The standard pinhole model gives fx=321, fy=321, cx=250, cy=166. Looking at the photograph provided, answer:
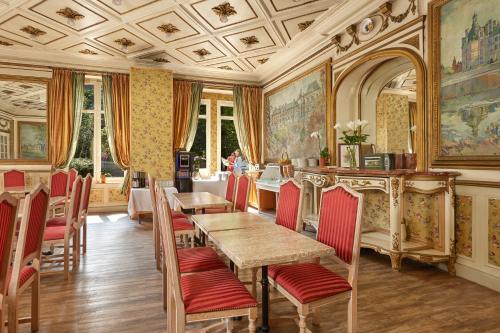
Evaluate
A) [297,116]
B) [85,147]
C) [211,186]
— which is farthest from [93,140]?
[297,116]

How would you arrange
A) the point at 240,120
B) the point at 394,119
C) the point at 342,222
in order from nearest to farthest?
1. the point at 342,222
2. the point at 394,119
3. the point at 240,120

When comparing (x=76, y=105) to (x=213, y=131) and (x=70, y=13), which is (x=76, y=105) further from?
(x=213, y=131)

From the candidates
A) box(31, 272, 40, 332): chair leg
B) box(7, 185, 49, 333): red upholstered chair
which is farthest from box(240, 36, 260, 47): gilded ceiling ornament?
box(31, 272, 40, 332): chair leg

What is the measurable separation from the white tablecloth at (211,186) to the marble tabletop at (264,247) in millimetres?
5063

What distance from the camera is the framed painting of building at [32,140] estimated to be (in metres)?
6.70

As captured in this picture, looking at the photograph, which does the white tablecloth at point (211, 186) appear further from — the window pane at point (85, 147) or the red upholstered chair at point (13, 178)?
the red upholstered chair at point (13, 178)

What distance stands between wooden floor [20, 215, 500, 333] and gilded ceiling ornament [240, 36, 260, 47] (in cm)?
426

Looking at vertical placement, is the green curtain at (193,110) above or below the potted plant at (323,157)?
above

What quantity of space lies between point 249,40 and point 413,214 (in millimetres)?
4192

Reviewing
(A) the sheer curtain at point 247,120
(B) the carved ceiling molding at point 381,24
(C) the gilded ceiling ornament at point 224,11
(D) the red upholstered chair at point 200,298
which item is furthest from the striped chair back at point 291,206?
(A) the sheer curtain at point 247,120

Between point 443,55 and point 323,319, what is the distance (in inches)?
117

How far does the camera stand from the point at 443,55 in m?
3.43

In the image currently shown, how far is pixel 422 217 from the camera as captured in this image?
3.71 meters

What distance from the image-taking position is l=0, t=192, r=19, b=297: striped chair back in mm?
1616
